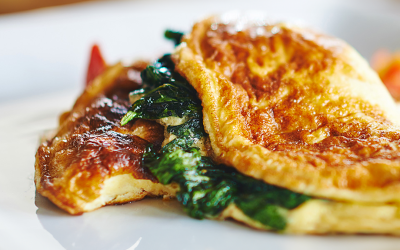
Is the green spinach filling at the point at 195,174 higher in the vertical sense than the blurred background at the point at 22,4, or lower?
higher

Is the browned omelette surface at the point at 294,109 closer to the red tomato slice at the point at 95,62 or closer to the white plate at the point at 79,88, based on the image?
the white plate at the point at 79,88

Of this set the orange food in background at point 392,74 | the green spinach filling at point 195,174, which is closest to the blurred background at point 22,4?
the green spinach filling at point 195,174

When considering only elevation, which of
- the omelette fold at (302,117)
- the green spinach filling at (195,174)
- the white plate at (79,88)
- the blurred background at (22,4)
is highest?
the omelette fold at (302,117)

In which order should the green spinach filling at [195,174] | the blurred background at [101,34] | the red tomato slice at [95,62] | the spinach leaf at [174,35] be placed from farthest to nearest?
the blurred background at [101,34] < the red tomato slice at [95,62] < the spinach leaf at [174,35] < the green spinach filling at [195,174]

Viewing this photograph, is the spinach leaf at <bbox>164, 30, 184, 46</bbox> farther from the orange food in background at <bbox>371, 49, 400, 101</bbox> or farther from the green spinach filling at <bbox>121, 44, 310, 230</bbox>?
the orange food in background at <bbox>371, 49, 400, 101</bbox>

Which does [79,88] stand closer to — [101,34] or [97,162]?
[101,34]

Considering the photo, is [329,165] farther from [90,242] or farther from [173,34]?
[173,34]

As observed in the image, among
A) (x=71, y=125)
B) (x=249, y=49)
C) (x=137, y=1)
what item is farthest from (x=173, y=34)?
(x=137, y=1)
